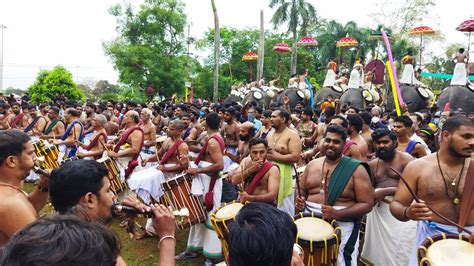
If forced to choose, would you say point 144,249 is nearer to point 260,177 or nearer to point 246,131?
point 246,131

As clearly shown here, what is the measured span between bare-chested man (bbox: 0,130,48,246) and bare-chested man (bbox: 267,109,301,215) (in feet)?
10.9

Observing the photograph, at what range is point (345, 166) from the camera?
395 cm

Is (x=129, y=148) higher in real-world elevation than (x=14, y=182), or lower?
lower

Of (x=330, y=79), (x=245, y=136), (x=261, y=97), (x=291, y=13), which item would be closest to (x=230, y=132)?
(x=245, y=136)

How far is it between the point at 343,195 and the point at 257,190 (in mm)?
1069

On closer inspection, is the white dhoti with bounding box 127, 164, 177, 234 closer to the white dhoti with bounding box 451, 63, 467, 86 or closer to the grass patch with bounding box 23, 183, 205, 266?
the grass patch with bounding box 23, 183, 205, 266

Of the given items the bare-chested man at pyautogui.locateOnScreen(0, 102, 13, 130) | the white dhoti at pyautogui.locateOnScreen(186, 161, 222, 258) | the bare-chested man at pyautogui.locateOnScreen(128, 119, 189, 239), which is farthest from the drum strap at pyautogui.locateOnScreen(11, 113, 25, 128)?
the white dhoti at pyautogui.locateOnScreen(186, 161, 222, 258)

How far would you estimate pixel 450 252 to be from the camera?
2732mm

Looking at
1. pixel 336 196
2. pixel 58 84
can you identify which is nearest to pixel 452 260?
pixel 336 196

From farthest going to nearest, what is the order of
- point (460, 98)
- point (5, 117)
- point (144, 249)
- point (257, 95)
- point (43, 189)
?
point (257, 95) → point (460, 98) → point (5, 117) → point (144, 249) → point (43, 189)

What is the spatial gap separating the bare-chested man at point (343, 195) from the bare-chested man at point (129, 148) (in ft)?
12.1

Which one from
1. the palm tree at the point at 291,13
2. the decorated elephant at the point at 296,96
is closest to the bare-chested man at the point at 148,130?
the decorated elephant at the point at 296,96

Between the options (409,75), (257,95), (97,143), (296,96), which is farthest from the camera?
(257,95)

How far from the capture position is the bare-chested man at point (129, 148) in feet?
22.6
